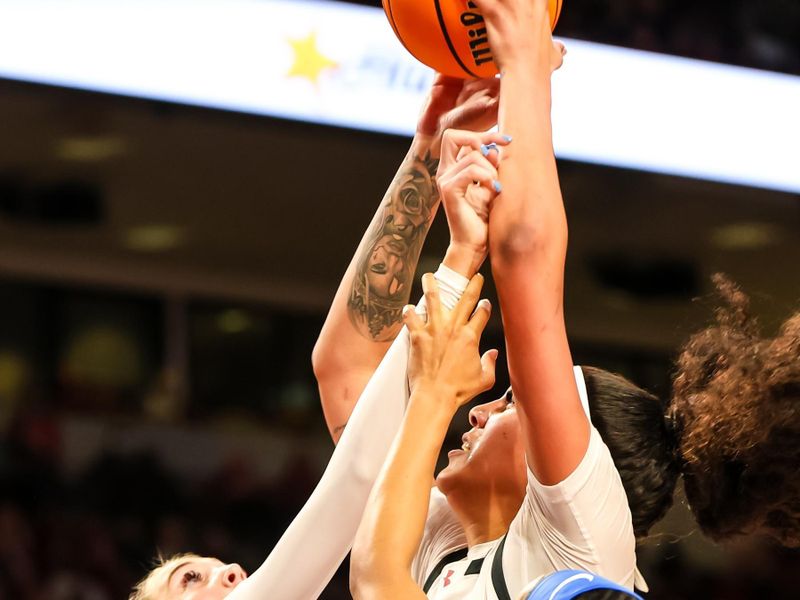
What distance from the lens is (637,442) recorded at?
1657 mm

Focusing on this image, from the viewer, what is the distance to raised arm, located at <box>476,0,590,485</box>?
140cm

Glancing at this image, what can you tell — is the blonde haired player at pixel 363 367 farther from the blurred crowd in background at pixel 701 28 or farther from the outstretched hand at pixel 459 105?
the blurred crowd in background at pixel 701 28

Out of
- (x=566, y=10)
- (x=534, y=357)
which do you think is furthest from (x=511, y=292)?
(x=566, y=10)

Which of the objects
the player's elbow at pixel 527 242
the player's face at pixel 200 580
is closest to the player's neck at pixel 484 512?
the player's elbow at pixel 527 242

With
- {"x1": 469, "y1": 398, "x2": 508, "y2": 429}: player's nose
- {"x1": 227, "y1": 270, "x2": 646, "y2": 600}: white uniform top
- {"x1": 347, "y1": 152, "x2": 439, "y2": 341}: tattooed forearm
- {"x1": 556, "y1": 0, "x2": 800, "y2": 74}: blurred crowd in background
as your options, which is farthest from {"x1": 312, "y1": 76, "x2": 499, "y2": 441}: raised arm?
{"x1": 556, "y1": 0, "x2": 800, "y2": 74}: blurred crowd in background

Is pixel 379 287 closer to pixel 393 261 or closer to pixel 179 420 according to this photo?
pixel 393 261

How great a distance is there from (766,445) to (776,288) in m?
4.66

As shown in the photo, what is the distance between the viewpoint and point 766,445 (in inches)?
64.0

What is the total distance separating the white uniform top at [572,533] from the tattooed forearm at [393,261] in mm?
474

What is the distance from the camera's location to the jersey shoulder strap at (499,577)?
1533 mm

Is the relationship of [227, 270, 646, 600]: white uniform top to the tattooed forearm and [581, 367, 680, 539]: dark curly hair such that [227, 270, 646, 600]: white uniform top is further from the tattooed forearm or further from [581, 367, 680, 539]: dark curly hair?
the tattooed forearm

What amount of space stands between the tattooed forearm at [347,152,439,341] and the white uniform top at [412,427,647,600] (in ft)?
1.56

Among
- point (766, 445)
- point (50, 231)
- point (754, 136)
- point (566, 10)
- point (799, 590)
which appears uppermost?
point (566, 10)

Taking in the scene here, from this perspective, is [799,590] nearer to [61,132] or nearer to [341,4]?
[341,4]
